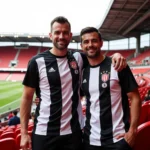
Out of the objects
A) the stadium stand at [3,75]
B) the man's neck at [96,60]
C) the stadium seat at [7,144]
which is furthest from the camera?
the stadium stand at [3,75]

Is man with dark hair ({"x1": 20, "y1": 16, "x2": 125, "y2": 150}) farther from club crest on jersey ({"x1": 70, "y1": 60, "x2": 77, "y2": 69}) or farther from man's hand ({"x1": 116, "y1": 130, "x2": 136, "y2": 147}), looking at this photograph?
man's hand ({"x1": 116, "y1": 130, "x2": 136, "y2": 147})

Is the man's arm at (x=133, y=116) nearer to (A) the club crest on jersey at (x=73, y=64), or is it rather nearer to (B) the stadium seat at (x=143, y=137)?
(B) the stadium seat at (x=143, y=137)

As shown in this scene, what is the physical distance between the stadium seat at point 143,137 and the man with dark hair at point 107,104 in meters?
0.06

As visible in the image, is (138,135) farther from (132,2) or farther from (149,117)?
(132,2)

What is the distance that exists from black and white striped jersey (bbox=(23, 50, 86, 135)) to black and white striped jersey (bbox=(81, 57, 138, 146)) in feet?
0.60

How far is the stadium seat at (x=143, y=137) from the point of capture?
2047 millimetres

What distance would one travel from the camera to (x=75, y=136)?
2256 mm

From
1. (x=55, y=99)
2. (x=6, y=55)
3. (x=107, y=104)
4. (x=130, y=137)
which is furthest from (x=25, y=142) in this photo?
(x=6, y=55)

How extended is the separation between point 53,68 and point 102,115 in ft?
2.13

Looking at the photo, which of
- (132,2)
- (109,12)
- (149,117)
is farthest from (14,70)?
(149,117)

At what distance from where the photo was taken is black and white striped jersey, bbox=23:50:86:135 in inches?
88.1

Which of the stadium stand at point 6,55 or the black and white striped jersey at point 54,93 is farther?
the stadium stand at point 6,55

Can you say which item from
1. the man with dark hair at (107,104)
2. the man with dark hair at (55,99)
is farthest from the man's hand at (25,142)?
the man with dark hair at (107,104)

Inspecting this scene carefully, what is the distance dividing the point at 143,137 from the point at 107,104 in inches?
16.9
